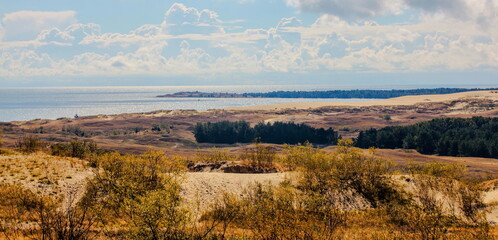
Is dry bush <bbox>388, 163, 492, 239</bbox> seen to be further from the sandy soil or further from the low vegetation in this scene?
the sandy soil

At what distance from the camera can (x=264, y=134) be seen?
103 metres

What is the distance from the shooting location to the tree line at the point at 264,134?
320 ft

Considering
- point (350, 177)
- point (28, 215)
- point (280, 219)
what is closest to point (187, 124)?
point (350, 177)

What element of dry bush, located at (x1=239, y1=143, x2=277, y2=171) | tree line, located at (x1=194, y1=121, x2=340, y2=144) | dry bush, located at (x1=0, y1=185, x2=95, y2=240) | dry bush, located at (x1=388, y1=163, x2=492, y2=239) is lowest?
tree line, located at (x1=194, y1=121, x2=340, y2=144)

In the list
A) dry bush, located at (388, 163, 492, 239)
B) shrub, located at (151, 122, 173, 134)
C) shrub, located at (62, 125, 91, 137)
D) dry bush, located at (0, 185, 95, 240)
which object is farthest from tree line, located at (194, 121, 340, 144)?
dry bush, located at (0, 185, 95, 240)

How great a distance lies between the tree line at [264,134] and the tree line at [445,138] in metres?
9.65

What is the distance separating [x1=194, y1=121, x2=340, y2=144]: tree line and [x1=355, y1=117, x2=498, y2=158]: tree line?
Result: 31.7ft

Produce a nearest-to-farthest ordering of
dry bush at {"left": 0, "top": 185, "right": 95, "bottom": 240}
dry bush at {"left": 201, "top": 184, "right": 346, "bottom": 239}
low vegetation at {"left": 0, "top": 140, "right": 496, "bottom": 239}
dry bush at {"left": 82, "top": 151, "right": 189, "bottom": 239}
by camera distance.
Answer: dry bush at {"left": 82, "top": 151, "right": 189, "bottom": 239} < dry bush at {"left": 201, "top": 184, "right": 346, "bottom": 239} < low vegetation at {"left": 0, "top": 140, "right": 496, "bottom": 239} < dry bush at {"left": 0, "top": 185, "right": 95, "bottom": 240}

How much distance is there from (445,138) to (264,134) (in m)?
41.7

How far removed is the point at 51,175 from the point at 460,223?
29084mm

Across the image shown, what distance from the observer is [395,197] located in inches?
1300

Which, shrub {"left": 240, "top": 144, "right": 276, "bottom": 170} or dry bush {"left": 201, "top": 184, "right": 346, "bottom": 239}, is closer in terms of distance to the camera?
dry bush {"left": 201, "top": 184, "right": 346, "bottom": 239}

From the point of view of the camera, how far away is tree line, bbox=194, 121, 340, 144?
9769 centimetres

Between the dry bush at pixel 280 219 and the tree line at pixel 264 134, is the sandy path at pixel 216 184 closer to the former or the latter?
the dry bush at pixel 280 219
